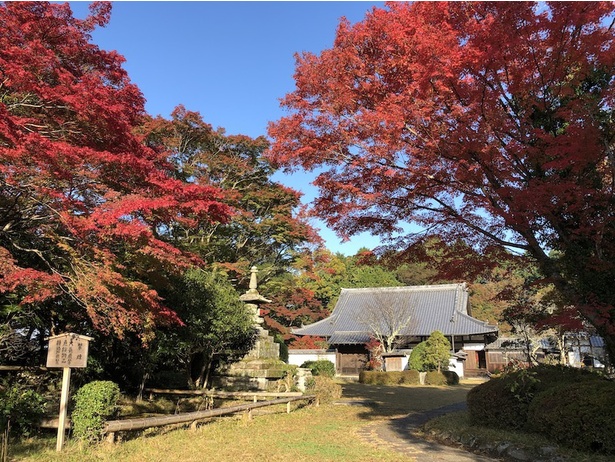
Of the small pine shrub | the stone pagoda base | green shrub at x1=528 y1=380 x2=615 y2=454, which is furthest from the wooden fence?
the small pine shrub

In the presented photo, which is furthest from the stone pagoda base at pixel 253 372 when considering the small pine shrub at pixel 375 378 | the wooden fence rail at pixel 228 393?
the small pine shrub at pixel 375 378

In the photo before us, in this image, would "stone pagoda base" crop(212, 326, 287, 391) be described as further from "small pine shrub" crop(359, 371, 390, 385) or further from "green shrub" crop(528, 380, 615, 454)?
"small pine shrub" crop(359, 371, 390, 385)

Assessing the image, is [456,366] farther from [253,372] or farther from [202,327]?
[202,327]

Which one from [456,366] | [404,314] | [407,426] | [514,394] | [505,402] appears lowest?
[456,366]

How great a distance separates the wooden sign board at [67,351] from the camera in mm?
6629

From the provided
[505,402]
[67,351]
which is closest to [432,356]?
[505,402]

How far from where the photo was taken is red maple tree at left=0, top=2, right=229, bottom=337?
21.1 ft

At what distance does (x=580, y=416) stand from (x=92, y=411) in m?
7.01

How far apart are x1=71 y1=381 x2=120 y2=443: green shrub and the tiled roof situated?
82.6 ft

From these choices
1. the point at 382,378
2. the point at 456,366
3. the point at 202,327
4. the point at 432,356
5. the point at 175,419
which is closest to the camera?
the point at 175,419

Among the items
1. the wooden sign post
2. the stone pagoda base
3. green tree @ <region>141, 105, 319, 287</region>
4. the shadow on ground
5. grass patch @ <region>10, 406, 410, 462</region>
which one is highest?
green tree @ <region>141, 105, 319, 287</region>

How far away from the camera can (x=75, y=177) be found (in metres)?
7.24

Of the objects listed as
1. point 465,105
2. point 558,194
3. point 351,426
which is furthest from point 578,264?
point 351,426

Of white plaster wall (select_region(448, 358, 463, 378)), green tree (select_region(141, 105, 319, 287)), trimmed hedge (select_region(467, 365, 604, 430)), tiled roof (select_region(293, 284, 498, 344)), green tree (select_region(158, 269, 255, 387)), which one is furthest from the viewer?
tiled roof (select_region(293, 284, 498, 344))
